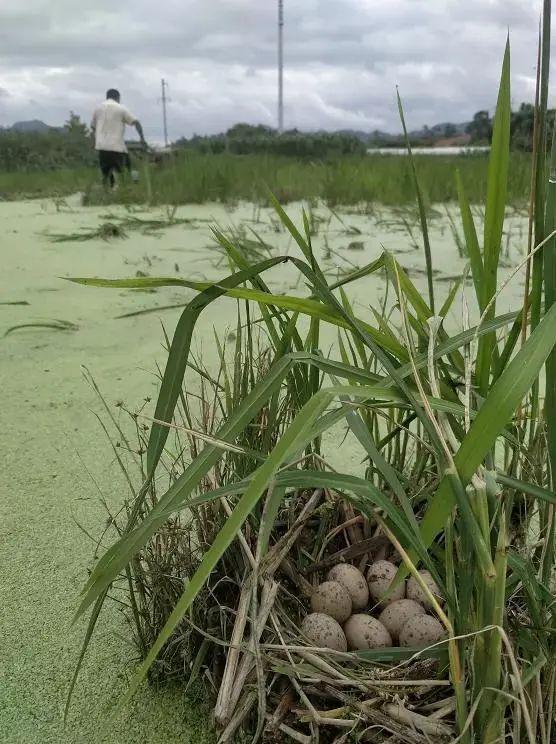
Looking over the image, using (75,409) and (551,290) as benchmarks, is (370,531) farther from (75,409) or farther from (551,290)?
(75,409)

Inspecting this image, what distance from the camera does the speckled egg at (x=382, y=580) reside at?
0.80 m

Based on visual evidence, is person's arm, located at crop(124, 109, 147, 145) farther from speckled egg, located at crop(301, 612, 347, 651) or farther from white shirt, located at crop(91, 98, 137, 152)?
speckled egg, located at crop(301, 612, 347, 651)

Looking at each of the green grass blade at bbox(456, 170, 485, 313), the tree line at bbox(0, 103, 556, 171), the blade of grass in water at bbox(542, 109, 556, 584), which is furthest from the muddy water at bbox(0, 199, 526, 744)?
the tree line at bbox(0, 103, 556, 171)

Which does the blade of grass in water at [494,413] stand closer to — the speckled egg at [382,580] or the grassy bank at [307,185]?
the speckled egg at [382,580]

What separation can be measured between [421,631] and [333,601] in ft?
0.32

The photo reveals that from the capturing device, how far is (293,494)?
862 mm

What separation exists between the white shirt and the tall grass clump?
5571mm

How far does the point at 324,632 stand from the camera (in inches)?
28.0

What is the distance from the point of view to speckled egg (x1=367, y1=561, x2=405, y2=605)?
796 mm

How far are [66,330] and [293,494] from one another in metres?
1.34

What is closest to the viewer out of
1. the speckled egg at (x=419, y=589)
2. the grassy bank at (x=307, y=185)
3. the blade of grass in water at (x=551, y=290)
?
the blade of grass in water at (x=551, y=290)

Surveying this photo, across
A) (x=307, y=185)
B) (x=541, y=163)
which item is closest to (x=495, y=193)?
(x=541, y=163)

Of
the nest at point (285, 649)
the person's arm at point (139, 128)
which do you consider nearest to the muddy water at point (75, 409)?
the nest at point (285, 649)

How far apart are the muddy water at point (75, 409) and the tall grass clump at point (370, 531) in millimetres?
93
